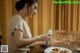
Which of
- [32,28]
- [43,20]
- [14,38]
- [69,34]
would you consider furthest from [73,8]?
[14,38]

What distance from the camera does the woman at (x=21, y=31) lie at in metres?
1.45

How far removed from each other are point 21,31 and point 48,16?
153 centimetres

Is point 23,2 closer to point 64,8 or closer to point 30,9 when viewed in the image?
point 30,9

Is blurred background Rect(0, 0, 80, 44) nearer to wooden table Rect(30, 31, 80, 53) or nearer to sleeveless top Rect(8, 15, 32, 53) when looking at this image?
wooden table Rect(30, 31, 80, 53)

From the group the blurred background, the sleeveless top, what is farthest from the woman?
the blurred background

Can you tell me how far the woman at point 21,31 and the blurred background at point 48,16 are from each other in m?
1.36

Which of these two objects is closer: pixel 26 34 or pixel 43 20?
pixel 26 34

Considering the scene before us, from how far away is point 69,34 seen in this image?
1937 millimetres

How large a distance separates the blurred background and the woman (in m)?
1.36

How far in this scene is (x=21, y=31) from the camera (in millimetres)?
1471

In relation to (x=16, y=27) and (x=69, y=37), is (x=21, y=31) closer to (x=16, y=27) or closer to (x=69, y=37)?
(x=16, y=27)

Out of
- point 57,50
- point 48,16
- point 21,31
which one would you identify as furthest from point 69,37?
point 48,16

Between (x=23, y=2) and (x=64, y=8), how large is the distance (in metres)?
1.49

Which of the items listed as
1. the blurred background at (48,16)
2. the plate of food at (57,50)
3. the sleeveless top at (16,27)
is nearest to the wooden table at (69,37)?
the plate of food at (57,50)
